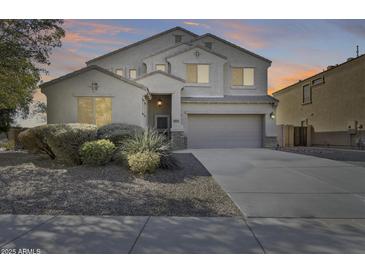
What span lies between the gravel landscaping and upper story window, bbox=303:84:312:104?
1967 cm

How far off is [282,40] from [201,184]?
22.2 feet

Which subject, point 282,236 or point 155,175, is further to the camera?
point 155,175

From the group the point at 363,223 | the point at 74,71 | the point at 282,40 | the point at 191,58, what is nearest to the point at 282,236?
the point at 363,223

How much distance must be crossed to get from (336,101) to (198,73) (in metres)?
11.2

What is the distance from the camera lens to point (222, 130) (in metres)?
19.1

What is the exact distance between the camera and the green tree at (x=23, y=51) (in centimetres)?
995

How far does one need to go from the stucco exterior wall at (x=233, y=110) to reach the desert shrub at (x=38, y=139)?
10.0 meters

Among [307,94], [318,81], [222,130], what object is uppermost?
[318,81]

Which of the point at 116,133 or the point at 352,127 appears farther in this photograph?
the point at 352,127

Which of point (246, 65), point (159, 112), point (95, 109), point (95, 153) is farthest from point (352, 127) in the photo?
point (95, 153)

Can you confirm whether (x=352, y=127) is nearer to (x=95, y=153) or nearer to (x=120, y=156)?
(x=120, y=156)

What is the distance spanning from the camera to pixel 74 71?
14164 millimetres

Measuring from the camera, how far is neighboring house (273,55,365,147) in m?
18.7
